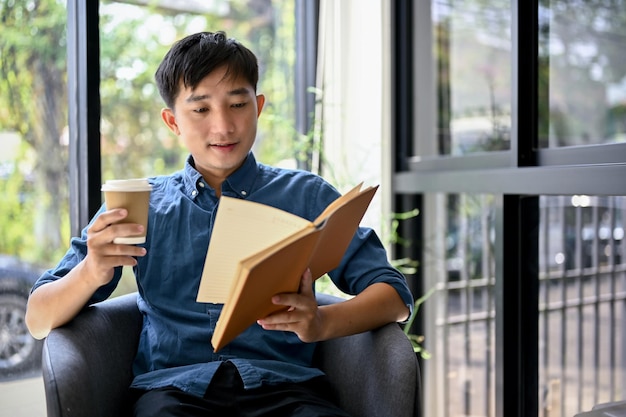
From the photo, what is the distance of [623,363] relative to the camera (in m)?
2.03

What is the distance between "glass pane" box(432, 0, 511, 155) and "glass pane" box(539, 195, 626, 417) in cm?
35

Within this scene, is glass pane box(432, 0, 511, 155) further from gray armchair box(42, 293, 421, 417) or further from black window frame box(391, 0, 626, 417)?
gray armchair box(42, 293, 421, 417)

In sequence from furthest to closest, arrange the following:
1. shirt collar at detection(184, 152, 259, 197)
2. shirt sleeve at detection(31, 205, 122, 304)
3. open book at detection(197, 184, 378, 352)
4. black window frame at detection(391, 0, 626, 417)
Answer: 1. black window frame at detection(391, 0, 626, 417)
2. shirt collar at detection(184, 152, 259, 197)
3. shirt sleeve at detection(31, 205, 122, 304)
4. open book at detection(197, 184, 378, 352)

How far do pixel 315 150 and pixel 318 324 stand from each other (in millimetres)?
1373

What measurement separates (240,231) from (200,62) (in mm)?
518

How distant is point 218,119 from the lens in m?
1.51

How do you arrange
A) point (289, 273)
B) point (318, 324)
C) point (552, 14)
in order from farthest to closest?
point (552, 14), point (318, 324), point (289, 273)

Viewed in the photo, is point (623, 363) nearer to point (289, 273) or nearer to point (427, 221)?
point (427, 221)

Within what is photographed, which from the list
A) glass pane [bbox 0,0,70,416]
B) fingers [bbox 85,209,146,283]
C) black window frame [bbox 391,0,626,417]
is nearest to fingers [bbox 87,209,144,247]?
fingers [bbox 85,209,146,283]

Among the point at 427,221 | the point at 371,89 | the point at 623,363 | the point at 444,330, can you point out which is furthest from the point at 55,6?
the point at 623,363

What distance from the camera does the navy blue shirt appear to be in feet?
4.92

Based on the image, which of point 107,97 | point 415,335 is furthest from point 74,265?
point 415,335

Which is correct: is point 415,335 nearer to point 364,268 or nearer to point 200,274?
point 364,268

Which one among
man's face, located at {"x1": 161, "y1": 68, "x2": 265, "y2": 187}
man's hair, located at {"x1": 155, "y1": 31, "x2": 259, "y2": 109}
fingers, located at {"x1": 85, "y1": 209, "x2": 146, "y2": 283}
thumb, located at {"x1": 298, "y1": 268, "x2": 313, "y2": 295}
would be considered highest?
man's hair, located at {"x1": 155, "y1": 31, "x2": 259, "y2": 109}
